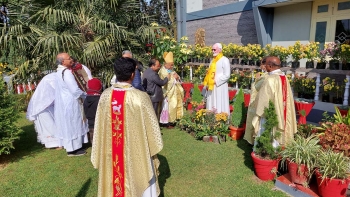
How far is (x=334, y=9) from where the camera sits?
312 inches

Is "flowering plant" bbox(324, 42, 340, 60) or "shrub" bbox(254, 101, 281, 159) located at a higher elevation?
"flowering plant" bbox(324, 42, 340, 60)

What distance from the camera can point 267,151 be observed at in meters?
3.56

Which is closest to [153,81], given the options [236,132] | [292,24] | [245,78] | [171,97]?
[171,97]

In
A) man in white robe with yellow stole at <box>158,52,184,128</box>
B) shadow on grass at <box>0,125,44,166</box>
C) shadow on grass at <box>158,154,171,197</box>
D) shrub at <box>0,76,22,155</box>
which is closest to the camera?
shadow on grass at <box>158,154,171,197</box>

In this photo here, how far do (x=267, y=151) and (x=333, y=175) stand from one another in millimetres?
841

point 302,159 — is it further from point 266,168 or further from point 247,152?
point 247,152

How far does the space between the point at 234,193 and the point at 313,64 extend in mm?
4053

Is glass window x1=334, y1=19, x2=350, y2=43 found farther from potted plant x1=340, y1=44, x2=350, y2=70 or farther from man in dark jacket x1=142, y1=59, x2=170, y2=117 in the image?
man in dark jacket x1=142, y1=59, x2=170, y2=117

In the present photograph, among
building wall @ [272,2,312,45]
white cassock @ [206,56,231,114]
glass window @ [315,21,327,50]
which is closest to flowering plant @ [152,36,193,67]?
white cassock @ [206,56,231,114]

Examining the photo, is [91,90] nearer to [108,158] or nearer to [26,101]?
[108,158]

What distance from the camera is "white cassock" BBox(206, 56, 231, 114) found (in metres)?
5.53

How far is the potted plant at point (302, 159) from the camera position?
3.20 m

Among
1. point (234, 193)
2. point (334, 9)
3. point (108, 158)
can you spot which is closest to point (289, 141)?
point (234, 193)

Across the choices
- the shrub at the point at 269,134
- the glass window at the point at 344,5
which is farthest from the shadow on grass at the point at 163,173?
the glass window at the point at 344,5
